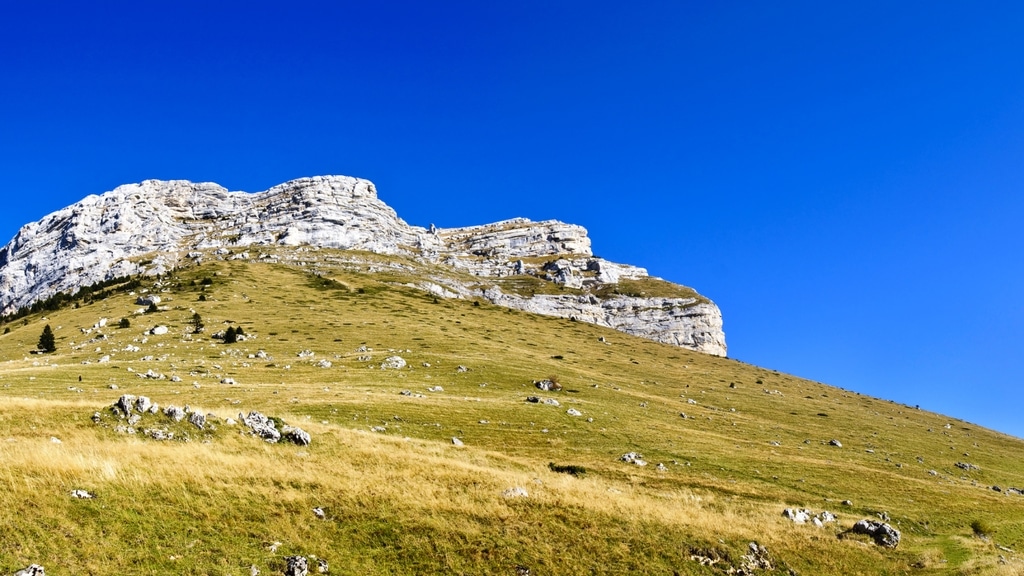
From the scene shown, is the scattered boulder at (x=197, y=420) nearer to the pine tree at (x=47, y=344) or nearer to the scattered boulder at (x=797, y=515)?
the scattered boulder at (x=797, y=515)

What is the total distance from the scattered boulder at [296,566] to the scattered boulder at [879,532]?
74.9 feet

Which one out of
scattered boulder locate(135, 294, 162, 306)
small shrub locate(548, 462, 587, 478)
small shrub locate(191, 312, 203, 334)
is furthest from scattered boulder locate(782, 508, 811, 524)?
scattered boulder locate(135, 294, 162, 306)

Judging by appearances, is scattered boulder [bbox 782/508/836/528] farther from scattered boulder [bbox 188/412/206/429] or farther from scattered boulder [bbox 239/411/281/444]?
scattered boulder [bbox 188/412/206/429]

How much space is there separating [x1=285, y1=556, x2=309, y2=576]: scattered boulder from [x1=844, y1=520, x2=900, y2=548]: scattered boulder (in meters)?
22.8

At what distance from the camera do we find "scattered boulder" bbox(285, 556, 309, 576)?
14141 millimetres

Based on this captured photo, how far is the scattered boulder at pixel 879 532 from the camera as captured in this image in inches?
895

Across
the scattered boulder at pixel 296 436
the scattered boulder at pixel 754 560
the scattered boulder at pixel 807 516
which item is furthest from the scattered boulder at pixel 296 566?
the scattered boulder at pixel 807 516

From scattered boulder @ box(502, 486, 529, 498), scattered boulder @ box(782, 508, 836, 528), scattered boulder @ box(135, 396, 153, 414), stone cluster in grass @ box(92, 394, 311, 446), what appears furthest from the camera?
scattered boulder @ box(782, 508, 836, 528)

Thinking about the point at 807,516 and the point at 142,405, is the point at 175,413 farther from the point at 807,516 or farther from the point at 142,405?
the point at 807,516

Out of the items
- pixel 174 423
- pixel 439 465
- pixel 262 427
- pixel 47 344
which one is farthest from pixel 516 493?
pixel 47 344

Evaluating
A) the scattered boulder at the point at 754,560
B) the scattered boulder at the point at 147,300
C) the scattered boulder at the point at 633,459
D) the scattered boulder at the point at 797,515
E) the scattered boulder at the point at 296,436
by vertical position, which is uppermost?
the scattered boulder at the point at 147,300

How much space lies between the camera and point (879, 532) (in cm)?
2316

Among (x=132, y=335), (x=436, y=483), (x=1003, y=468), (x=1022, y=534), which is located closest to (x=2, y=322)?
(x=132, y=335)

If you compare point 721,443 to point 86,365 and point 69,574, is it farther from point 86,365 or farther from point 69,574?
point 86,365
